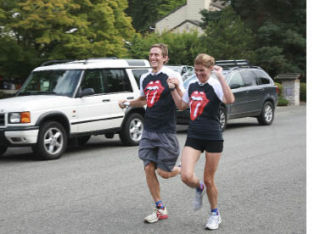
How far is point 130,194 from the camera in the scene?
279 inches

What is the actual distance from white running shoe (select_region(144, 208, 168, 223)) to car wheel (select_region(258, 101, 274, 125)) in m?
11.5

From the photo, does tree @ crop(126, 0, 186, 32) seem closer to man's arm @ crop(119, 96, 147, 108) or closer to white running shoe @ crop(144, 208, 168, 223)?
man's arm @ crop(119, 96, 147, 108)

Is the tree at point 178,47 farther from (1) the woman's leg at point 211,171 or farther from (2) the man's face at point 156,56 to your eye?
(1) the woman's leg at point 211,171

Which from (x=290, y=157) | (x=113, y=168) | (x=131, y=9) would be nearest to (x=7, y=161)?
(x=113, y=168)

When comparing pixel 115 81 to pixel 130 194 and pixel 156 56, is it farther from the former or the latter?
pixel 156 56

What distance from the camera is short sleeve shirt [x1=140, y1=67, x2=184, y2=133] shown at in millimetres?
5711

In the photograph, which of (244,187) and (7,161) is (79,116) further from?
(244,187)

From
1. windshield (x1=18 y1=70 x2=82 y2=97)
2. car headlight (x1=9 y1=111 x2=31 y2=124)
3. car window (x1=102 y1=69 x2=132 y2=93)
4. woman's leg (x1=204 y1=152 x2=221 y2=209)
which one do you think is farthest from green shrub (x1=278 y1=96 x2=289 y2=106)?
woman's leg (x1=204 y1=152 x2=221 y2=209)

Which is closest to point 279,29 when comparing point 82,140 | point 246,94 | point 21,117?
point 246,94

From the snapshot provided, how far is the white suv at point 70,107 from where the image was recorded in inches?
392

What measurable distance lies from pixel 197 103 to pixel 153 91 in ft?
2.08

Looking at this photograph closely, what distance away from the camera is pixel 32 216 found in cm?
597

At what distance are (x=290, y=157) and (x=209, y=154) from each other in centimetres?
535
